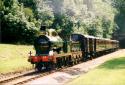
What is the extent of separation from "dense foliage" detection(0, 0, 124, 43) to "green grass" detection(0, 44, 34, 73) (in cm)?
413

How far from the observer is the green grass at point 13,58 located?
35.1 meters

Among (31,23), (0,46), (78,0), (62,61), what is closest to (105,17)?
(78,0)

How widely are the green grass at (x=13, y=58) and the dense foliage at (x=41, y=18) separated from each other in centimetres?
413

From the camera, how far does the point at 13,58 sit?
44375 millimetres

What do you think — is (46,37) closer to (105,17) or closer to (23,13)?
(23,13)

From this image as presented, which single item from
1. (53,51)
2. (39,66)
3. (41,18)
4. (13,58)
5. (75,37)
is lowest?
(13,58)

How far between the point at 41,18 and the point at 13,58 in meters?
16.9

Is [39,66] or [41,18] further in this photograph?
[41,18]

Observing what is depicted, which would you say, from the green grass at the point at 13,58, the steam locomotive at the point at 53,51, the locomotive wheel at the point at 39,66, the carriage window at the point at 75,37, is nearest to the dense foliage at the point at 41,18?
the green grass at the point at 13,58

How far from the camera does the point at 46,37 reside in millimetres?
32969

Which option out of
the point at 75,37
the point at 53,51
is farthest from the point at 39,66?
the point at 75,37

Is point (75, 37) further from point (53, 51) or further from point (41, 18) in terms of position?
point (41, 18)

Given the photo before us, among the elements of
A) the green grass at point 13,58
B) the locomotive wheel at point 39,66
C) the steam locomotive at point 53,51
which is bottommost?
the green grass at point 13,58

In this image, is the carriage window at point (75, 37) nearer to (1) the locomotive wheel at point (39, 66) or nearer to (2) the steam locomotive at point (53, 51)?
(2) the steam locomotive at point (53, 51)
